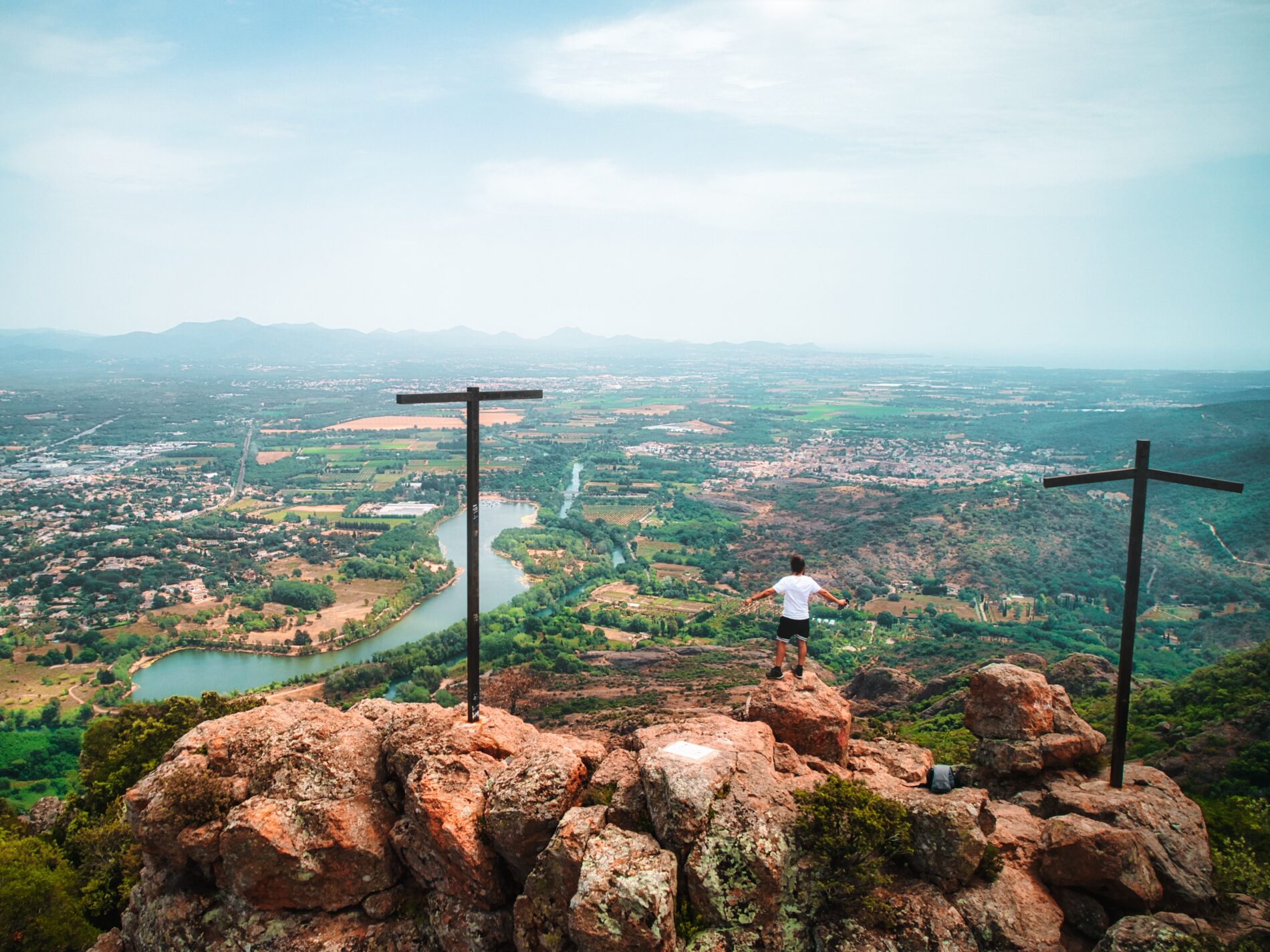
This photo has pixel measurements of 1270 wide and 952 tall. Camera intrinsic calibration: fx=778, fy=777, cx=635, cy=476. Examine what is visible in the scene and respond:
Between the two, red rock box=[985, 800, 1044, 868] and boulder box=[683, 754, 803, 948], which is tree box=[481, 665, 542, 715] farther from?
red rock box=[985, 800, 1044, 868]

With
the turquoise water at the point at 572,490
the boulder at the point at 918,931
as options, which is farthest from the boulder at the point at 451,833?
the turquoise water at the point at 572,490

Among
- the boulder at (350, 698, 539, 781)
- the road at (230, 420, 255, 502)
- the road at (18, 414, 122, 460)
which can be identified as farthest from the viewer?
the road at (18, 414, 122, 460)

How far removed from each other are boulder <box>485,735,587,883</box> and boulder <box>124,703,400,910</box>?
182 cm

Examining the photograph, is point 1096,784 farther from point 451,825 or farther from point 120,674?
point 120,674

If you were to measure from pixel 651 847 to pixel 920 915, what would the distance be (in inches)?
125

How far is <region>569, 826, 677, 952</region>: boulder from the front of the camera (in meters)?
8.44

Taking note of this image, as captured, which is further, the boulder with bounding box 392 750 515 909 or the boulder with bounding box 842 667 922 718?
the boulder with bounding box 842 667 922 718

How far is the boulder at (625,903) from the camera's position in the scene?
844cm

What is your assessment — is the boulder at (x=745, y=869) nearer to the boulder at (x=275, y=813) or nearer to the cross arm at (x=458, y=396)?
the boulder at (x=275, y=813)

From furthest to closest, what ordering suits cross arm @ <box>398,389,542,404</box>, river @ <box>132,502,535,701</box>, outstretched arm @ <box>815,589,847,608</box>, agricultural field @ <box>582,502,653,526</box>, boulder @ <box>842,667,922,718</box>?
agricultural field @ <box>582,502,653,526</box> → river @ <box>132,502,535,701</box> → boulder @ <box>842,667,922,718</box> → outstretched arm @ <box>815,589,847,608</box> → cross arm @ <box>398,389,542,404</box>

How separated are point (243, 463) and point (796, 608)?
128214mm

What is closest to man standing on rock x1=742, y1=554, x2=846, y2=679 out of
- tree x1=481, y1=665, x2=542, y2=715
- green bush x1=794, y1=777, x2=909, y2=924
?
green bush x1=794, y1=777, x2=909, y2=924

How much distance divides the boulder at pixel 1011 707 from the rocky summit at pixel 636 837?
3 centimetres

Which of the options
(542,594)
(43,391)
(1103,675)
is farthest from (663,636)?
(43,391)
